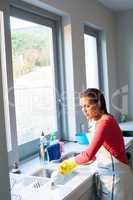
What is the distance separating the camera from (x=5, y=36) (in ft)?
6.63

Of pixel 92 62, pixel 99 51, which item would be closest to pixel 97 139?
pixel 92 62

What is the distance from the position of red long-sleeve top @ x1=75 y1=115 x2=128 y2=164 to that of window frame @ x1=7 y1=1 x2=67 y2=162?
24.4 inches

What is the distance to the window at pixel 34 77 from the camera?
232 cm

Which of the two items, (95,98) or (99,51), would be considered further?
(99,51)

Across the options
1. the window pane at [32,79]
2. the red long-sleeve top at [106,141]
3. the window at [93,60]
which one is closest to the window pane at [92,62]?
the window at [93,60]

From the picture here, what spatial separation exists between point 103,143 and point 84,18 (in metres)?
1.76

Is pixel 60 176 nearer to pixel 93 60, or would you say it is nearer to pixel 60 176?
pixel 60 176

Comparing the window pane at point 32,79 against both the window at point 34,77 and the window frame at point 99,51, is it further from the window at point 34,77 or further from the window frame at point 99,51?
the window frame at point 99,51

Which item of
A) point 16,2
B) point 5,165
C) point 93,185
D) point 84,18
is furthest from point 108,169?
point 84,18

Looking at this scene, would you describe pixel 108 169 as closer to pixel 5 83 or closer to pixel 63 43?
pixel 5 83

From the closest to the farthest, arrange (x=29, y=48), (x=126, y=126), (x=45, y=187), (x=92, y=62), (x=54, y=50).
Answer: (x=45, y=187)
(x=29, y=48)
(x=54, y=50)
(x=126, y=126)
(x=92, y=62)

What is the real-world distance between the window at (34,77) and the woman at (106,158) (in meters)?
0.61

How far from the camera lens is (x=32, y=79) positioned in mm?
2537

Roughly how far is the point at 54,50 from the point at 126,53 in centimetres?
160
